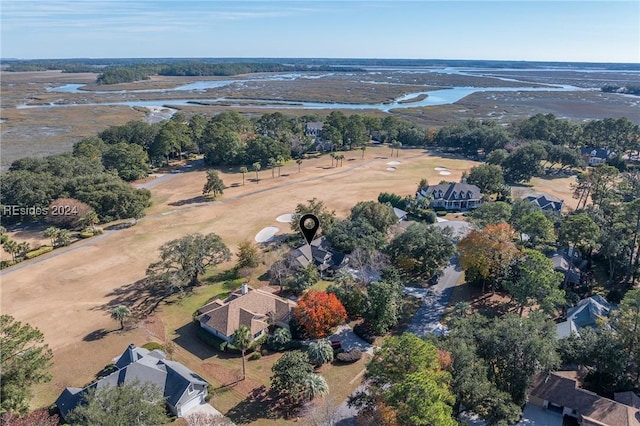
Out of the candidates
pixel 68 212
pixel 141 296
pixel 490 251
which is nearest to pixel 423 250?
pixel 490 251

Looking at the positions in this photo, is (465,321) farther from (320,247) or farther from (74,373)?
(74,373)

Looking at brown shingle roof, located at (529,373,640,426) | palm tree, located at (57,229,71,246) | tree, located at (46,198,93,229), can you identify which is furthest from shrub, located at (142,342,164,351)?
tree, located at (46,198,93,229)

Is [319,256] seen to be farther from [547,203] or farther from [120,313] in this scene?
[547,203]

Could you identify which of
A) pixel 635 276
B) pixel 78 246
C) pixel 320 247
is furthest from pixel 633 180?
pixel 78 246

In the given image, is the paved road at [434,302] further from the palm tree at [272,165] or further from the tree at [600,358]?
the palm tree at [272,165]

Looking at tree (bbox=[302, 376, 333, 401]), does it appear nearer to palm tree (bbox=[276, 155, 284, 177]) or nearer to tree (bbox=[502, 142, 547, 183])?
palm tree (bbox=[276, 155, 284, 177])
